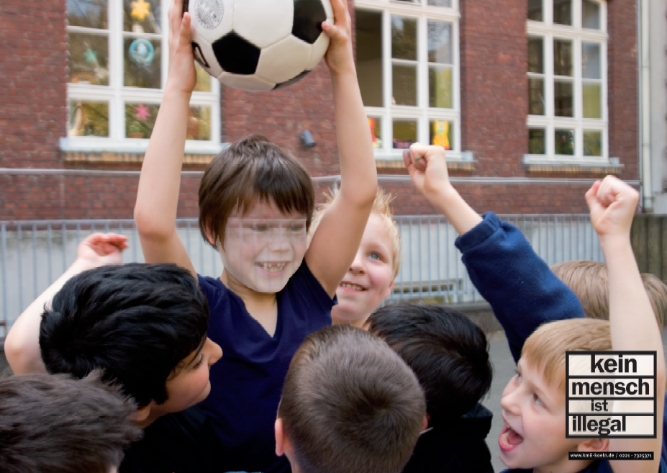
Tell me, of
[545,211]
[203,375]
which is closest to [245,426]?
[203,375]

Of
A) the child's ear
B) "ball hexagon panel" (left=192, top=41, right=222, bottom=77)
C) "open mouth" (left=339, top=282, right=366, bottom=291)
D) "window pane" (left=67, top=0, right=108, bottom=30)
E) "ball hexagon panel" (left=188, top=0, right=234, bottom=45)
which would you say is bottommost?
the child's ear

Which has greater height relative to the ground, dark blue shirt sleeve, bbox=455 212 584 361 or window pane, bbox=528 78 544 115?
window pane, bbox=528 78 544 115

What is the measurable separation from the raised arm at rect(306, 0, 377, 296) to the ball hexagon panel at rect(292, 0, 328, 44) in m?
0.04

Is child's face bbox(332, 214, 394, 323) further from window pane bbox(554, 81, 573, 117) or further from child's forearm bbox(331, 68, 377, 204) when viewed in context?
window pane bbox(554, 81, 573, 117)

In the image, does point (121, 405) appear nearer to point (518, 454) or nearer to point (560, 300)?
point (518, 454)

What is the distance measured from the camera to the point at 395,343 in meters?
1.92

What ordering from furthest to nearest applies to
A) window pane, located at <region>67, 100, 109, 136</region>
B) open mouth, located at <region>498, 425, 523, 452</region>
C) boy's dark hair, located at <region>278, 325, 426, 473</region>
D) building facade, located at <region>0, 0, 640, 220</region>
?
window pane, located at <region>67, 100, 109, 136</region>, building facade, located at <region>0, 0, 640, 220</region>, open mouth, located at <region>498, 425, 523, 452</region>, boy's dark hair, located at <region>278, 325, 426, 473</region>

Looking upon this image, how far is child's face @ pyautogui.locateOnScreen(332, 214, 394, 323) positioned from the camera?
2.46 meters

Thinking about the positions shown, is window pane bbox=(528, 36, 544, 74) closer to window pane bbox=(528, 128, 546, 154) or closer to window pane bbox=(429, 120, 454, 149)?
window pane bbox=(528, 128, 546, 154)

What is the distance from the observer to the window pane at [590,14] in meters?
11.6

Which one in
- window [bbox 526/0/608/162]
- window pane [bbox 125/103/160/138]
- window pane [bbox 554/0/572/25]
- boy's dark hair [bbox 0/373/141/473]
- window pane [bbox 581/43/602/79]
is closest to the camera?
boy's dark hair [bbox 0/373/141/473]

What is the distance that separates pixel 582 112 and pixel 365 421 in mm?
11317

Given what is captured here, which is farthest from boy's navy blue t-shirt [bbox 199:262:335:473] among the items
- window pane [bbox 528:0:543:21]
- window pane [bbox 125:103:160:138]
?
window pane [bbox 528:0:543:21]

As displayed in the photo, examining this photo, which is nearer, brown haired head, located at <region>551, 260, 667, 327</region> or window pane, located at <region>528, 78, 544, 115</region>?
brown haired head, located at <region>551, 260, 667, 327</region>
